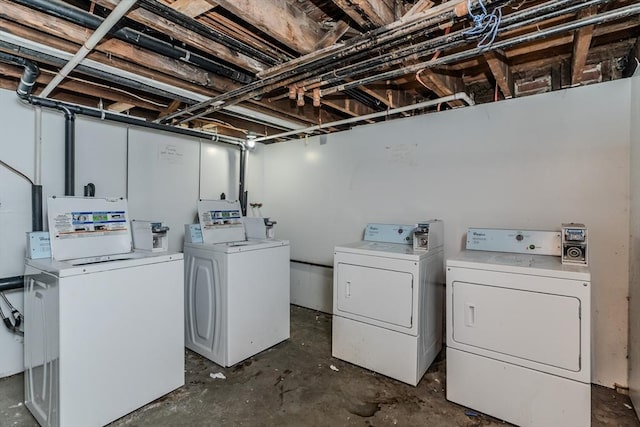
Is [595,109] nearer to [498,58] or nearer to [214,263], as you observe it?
[498,58]

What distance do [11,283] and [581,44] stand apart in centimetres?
412

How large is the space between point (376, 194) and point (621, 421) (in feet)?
7.93

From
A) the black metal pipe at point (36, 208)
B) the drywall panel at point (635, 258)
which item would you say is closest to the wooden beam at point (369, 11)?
the drywall panel at point (635, 258)

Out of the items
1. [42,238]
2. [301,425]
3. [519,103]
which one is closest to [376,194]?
[519,103]

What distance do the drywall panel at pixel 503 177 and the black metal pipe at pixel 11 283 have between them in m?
2.64

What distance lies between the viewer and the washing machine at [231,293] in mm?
2572

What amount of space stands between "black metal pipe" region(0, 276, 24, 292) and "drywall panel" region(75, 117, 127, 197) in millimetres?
775

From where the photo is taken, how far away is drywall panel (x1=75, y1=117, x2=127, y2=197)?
2.72 m

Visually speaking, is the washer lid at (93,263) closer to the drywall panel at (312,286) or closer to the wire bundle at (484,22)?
the drywall panel at (312,286)

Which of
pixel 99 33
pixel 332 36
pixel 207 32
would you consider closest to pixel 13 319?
pixel 99 33

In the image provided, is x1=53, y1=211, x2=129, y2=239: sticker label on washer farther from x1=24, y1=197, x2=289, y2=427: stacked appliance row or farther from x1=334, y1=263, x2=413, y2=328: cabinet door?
x1=334, y1=263, x2=413, y2=328: cabinet door

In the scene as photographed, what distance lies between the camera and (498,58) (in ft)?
6.93

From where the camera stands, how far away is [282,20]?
5.41ft

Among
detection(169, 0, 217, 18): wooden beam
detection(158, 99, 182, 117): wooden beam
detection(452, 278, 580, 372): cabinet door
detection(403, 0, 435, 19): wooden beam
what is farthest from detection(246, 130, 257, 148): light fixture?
detection(452, 278, 580, 372): cabinet door
